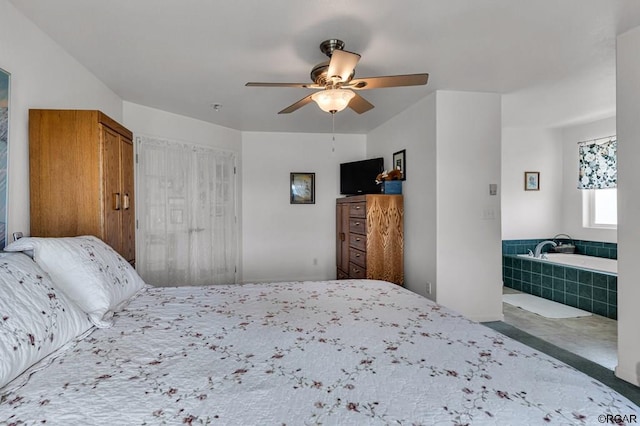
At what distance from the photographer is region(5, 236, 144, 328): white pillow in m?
1.53

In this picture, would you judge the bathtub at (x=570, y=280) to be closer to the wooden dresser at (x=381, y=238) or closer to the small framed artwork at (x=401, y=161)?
the wooden dresser at (x=381, y=238)

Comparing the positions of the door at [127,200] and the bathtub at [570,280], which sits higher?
the door at [127,200]

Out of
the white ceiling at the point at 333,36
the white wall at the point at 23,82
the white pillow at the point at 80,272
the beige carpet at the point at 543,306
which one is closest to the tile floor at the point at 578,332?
the beige carpet at the point at 543,306

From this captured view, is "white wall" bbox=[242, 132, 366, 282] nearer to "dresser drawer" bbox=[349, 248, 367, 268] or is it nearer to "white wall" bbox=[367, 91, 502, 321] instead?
"dresser drawer" bbox=[349, 248, 367, 268]

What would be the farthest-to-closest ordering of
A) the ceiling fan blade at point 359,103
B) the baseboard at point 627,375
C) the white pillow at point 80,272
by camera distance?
1. the ceiling fan blade at point 359,103
2. the baseboard at point 627,375
3. the white pillow at point 80,272

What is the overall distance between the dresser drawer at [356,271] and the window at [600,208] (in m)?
3.79

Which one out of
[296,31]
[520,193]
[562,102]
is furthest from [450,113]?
[520,193]

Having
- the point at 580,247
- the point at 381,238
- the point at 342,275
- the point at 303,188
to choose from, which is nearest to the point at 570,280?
the point at 580,247

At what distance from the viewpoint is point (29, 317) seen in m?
1.16

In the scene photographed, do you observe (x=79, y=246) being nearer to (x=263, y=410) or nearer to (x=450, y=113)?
(x=263, y=410)

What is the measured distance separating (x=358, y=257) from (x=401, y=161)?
1329 millimetres

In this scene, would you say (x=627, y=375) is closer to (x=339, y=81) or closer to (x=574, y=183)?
(x=339, y=81)

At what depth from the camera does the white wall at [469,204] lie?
350 cm

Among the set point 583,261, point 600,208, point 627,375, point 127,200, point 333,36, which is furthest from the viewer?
point 600,208
